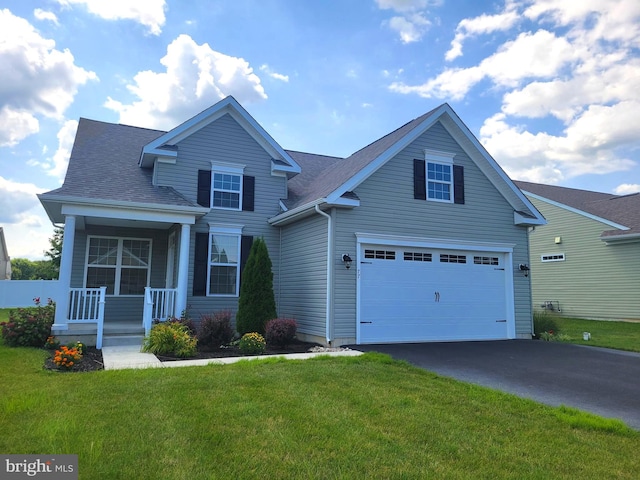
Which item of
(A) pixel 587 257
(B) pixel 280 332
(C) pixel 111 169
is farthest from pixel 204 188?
(A) pixel 587 257

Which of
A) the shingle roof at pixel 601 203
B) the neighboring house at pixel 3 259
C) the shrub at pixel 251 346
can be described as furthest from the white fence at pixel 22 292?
the shingle roof at pixel 601 203

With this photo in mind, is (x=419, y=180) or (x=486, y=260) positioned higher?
(x=419, y=180)

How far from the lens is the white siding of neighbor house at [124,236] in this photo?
11844 millimetres

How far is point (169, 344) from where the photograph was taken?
8258 millimetres

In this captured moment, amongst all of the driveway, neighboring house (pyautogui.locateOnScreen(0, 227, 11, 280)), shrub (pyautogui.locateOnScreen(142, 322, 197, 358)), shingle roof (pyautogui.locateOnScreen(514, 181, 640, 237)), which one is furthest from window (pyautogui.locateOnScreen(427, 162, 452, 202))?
neighboring house (pyautogui.locateOnScreen(0, 227, 11, 280))

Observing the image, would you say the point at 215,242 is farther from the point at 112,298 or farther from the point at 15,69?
the point at 15,69

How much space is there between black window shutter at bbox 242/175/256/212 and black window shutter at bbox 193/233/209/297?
4.83 ft

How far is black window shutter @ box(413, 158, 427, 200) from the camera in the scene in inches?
446

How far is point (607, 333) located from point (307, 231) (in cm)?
995

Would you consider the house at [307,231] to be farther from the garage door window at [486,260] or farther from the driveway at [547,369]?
the driveway at [547,369]

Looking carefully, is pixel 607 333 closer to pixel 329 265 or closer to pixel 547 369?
pixel 547 369

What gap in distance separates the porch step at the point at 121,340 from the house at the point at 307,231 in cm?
39

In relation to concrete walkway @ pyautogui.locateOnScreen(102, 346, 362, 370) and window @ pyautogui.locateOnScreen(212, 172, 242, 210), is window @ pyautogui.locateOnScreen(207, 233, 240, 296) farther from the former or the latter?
concrete walkway @ pyautogui.locateOnScreen(102, 346, 362, 370)

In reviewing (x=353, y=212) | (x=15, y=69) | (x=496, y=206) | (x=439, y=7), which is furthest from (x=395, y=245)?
(x=15, y=69)
